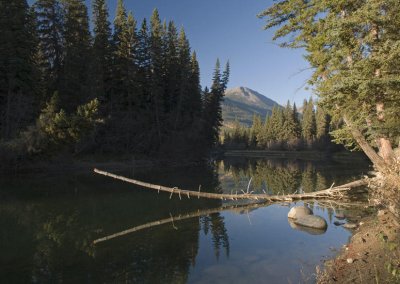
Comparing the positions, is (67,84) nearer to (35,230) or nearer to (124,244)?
(35,230)

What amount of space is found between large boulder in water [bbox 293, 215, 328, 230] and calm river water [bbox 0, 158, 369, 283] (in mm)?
493

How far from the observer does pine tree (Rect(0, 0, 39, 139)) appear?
35.0 meters

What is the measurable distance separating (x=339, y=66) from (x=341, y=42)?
0.76 m

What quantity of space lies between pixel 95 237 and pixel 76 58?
3636 cm

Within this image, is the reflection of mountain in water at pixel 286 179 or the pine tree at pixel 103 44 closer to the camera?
the reflection of mountain in water at pixel 286 179

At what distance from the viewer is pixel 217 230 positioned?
17031 mm

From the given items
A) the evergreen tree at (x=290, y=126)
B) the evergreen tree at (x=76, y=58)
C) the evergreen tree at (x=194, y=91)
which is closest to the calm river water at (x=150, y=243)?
the evergreen tree at (x=76, y=58)

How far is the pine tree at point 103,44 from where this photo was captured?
49938mm

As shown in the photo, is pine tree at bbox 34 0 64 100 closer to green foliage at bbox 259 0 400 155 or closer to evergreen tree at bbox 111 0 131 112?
evergreen tree at bbox 111 0 131 112

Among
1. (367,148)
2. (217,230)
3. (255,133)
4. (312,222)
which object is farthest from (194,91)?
(255,133)

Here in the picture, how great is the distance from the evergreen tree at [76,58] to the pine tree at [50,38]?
1174mm

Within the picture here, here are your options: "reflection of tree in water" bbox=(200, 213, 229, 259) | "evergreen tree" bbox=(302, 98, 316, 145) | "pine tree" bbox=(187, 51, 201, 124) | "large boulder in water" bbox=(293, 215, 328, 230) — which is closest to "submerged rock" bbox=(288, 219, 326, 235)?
"large boulder in water" bbox=(293, 215, 328, 230)

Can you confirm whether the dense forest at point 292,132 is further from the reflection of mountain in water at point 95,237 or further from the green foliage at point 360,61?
the green foliage at point 360,61

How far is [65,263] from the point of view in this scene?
12.0 m
